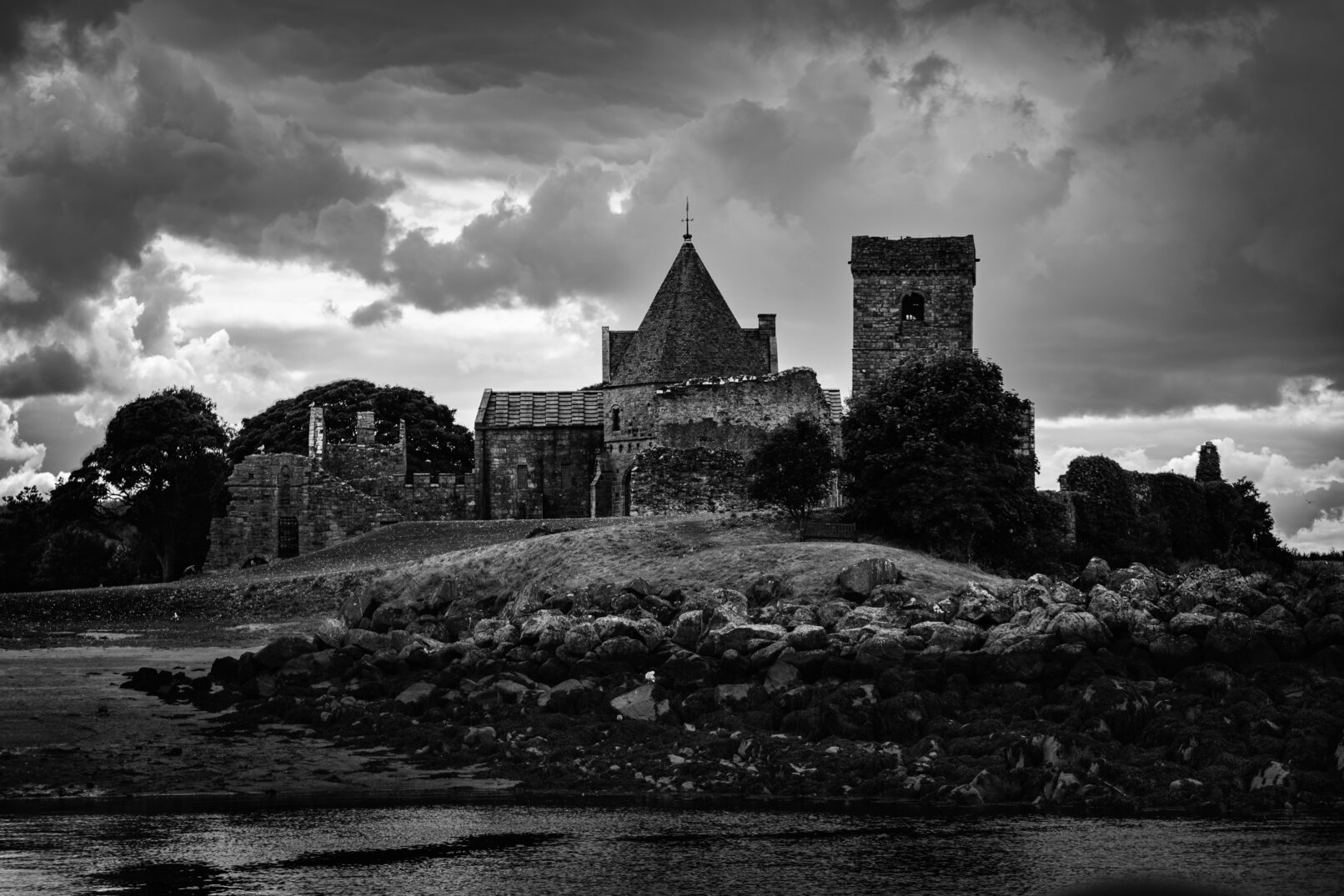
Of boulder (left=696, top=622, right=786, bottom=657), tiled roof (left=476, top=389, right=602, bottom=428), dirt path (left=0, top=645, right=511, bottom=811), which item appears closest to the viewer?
dirt path (left=0, top=645, right=511, bottom=811)

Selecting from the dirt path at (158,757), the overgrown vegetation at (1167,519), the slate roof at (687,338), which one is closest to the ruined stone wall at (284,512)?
the slate roof at (687,338)

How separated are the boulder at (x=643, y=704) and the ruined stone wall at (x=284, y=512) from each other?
30479mm

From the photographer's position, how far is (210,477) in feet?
203

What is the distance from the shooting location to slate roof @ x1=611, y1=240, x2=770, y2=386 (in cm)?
5391

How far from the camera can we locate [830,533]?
3772 cm

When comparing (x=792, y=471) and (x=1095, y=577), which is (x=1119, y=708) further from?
(x=792, y=471)

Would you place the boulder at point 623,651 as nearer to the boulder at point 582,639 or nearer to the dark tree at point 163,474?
the boulder at point 582,639

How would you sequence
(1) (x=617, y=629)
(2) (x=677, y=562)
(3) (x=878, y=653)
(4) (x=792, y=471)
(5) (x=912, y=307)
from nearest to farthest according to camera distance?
(3) (x=878, y=653)
(1) (x=617, y=629)
(2) (x=677, y=562)
(4) (x=792, y=471)
(5) (x=912, y=307)

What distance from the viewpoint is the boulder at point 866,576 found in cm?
2989

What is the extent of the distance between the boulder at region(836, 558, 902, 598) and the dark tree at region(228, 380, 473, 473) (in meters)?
38.3

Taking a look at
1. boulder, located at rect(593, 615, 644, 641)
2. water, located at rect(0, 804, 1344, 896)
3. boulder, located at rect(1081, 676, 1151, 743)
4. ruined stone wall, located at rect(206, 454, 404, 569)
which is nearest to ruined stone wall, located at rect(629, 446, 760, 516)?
ruined stone wall, located at rect(206, 454, 404, 569)

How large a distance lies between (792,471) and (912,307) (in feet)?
53.8

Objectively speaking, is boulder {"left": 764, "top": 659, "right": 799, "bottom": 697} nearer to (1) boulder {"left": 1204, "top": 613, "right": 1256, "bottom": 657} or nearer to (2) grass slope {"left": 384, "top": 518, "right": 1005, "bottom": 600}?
(1) boulder {"left": 1204, "top": 613, "right": 1256, "bottom": 657}

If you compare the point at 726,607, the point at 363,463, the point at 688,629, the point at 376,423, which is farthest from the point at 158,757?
the point at 376,423
